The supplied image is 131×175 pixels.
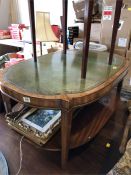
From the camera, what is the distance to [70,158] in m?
1.15

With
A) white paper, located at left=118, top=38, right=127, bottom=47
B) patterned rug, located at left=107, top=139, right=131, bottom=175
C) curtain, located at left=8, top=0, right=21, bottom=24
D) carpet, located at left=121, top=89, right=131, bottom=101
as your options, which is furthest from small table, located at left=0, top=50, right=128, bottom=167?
curtain, located at left=8, top=0, right=21, bottom=24

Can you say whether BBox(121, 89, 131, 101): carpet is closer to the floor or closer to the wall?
the floor

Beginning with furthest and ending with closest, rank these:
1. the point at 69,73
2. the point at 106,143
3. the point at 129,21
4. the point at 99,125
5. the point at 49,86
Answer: the point at 129,21, the point at 106,143, the point at 99,125, the point at 69,73, the point at 49,86

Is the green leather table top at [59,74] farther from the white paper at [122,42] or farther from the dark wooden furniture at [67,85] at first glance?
the white paper at [122,42]

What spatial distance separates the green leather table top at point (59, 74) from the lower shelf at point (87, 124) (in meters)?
0.38

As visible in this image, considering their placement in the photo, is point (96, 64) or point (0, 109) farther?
point (0, 109)

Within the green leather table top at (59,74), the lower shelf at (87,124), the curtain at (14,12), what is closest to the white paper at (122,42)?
the green leather table top at (59,74)

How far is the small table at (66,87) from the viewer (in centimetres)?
77

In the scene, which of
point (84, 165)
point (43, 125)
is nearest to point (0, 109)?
point (43, 125)

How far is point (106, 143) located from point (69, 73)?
26.9 inches

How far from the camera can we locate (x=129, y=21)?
1.59 meters

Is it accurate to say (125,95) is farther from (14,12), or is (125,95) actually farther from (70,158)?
(14,12)

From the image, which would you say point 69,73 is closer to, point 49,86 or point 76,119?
point 49,86

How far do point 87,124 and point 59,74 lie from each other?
1.44ft
